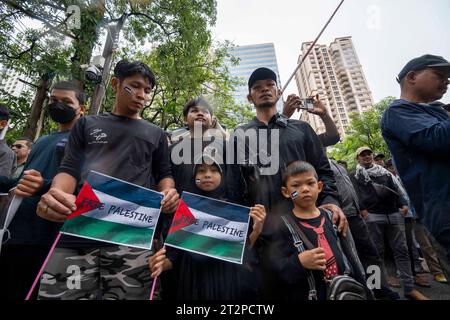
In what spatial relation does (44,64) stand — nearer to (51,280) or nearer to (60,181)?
(60,181)

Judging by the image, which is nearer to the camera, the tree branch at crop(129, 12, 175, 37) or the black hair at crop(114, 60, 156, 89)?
the black hair at crop(114, 60, 156, 89)

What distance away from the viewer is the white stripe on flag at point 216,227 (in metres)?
1.64

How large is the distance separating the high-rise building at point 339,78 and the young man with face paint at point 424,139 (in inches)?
2786

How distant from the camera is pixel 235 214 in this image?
5.55ft

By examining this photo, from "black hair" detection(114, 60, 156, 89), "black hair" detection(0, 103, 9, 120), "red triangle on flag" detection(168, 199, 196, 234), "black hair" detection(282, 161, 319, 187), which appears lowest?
"red triangle on flag" detection(168, 199, 196, 234)

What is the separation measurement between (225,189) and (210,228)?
407 mm

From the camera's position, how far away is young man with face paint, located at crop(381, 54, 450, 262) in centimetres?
140

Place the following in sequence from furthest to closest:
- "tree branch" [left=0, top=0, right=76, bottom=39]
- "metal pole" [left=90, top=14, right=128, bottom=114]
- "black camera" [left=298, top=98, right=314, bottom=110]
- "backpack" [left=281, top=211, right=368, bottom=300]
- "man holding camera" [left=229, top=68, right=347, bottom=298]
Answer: "metal pole" [left=90, top=14, right=128, bottom=114] < "tree branch" [left=0, top=0, right=76, bottom=39] < "black camera" [left=298, top=98, right=314, bottom=110] < "man holding camera" [left=229, top=68, right=347, bottom=298] < "backpack" [left=281, top=211, right=368, bottom=300]

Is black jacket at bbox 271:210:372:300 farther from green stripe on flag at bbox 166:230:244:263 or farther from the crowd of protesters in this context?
green stripe on flag at bbox 166:230:244:263

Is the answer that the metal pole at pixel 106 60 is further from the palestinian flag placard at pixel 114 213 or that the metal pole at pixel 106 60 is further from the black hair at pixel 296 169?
the black hair at pixel 296 169

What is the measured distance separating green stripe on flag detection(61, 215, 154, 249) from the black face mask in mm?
1219

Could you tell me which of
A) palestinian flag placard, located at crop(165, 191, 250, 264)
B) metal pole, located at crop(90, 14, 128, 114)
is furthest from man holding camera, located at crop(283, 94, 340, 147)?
metal pole, located at crop(90, 14, 128, 114)

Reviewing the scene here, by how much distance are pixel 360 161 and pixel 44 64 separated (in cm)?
741

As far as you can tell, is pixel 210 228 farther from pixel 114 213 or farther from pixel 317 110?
pixel 317 110
